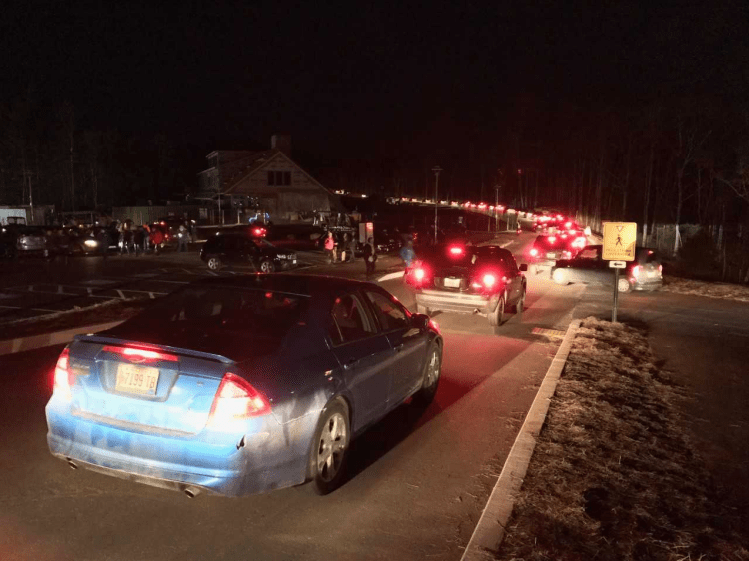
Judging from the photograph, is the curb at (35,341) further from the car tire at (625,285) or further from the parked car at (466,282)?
the car tire at (625,285)

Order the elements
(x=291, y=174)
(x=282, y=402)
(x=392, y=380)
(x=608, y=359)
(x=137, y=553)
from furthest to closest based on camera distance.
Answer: (x=291, y=174) < (x=608, y=359) < (x=392, y=380) < (x=282, y=402) < (x=137, y=553)

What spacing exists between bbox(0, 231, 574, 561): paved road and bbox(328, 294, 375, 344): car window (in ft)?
3.80

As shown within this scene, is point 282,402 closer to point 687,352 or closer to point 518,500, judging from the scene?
point 518,500

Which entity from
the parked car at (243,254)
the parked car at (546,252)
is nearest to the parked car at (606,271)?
the parked car at (546,252)

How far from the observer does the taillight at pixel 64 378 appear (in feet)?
15.0

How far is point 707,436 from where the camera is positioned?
6.56 m

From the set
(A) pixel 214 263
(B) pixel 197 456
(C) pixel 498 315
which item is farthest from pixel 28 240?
(B) pixel 197 456

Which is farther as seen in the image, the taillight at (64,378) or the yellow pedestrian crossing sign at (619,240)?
the yellow pedestrian crossing sign at (619,240)

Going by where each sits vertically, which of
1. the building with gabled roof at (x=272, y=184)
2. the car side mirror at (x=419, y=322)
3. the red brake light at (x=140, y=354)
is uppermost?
the building with gabled roof at (x=272, y=184)

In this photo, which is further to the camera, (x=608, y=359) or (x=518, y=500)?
(x=608, y=359)

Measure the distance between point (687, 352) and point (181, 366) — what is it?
9.58 m

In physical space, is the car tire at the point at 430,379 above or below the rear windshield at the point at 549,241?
below

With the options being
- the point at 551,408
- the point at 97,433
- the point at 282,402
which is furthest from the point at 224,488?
the point at 551,408

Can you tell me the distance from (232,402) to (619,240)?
10282 millimetres
